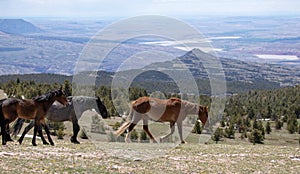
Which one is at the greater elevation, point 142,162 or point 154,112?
point 154,112

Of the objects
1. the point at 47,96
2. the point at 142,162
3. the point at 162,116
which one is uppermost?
the point at 47,96

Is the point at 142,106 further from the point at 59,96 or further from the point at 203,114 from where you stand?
the point at 59,96

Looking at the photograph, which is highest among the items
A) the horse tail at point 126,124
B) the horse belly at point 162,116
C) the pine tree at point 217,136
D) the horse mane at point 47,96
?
the horse mane at point 47,96

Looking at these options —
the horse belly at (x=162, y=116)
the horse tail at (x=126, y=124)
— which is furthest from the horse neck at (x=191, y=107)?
the horse tail at (x=126, y=124)

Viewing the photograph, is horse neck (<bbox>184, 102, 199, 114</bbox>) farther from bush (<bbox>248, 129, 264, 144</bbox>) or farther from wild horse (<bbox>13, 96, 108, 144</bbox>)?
bush (<bbox>248, 129, 264, 144</bbox>)

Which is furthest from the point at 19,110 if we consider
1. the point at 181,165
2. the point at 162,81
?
the point at 162,81

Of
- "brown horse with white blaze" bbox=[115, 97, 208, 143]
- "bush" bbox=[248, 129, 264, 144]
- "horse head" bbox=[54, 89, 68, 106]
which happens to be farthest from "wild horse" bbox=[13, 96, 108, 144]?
"bush" bbox=[248, 129, 264, 144]

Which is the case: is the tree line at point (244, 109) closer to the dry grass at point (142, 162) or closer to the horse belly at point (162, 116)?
the horse belly at point (162, 116)

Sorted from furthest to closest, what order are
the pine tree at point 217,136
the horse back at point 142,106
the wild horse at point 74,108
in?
the pine tree at point 217,136
the wild horse at point 74,108
the horse back at point 142,106

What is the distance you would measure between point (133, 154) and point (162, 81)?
127287 mm

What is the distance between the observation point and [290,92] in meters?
102

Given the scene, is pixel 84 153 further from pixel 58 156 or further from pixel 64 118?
pixel 64 118

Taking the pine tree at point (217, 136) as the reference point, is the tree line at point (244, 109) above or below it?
above

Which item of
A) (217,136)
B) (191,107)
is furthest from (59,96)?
(217,136)
